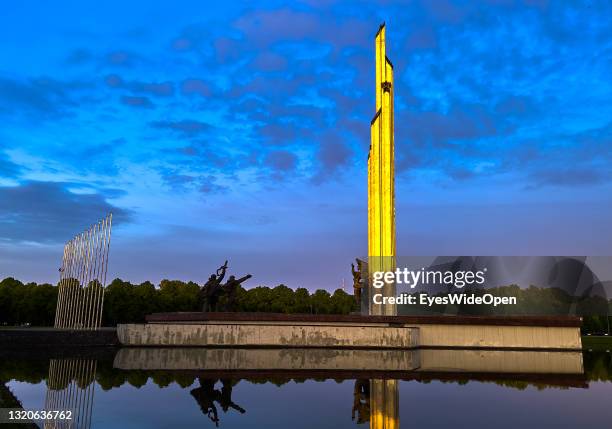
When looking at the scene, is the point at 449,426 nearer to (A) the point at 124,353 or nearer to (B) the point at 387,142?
(A) the point at 124,353

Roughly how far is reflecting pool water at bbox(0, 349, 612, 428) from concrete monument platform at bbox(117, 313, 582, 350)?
297cm

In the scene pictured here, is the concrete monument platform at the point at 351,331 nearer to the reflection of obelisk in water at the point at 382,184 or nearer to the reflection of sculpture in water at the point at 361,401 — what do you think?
the reflection of obelisk in water at the point at 382,184

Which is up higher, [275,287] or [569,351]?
[275,287]

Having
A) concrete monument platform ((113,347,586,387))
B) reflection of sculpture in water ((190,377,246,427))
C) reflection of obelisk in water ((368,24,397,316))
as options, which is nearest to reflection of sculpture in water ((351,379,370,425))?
concrete monument platform ((113,347,586,387))

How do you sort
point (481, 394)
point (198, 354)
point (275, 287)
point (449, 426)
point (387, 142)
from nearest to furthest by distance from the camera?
point (449, 426), point (481, 394), point (198, 354), point (387, 142), point (275, 287)

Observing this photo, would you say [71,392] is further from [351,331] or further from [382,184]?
[382,184]

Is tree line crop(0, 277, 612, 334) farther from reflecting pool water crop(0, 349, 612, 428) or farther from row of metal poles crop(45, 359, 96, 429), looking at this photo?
row of metal poles crop(45, 359, 96, 429)

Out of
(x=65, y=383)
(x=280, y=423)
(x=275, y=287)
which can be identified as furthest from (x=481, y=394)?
(x=275, y=287)

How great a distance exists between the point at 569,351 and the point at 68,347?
19.7m

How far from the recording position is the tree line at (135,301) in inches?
1561

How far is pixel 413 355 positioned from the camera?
62.8ft

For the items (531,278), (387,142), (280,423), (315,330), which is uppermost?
(387,142)

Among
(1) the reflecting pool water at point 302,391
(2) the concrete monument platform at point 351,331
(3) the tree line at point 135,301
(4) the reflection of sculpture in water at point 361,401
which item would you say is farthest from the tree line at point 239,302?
(4) the reflection of sculpture in water at point 361,401

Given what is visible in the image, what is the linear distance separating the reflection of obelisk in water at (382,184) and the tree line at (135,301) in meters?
20.0
